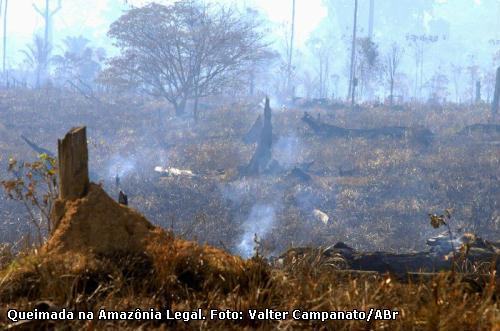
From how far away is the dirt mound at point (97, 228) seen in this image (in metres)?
4.72

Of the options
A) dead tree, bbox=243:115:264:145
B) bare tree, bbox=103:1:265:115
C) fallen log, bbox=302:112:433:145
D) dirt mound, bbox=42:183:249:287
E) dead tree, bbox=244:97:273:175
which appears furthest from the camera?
Answer: bare tree, bbox=103:1:265:115

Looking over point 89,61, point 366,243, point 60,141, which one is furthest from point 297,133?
point 89,61

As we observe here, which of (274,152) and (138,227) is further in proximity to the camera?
(274,152)

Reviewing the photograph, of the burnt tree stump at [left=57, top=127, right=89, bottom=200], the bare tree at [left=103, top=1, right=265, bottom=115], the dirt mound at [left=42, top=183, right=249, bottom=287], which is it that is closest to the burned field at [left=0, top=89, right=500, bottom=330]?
the dirt mound at [left=42, top=183, right=249, bottom=287]

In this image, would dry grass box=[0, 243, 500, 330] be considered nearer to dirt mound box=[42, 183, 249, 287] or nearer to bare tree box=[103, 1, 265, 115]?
dirt mound box=[42, 183, 249, 287]

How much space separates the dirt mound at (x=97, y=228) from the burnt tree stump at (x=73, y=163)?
135 millimetres

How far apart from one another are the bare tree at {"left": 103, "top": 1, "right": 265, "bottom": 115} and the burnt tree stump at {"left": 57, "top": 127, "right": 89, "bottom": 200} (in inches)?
1172

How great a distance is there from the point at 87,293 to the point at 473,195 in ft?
52.9

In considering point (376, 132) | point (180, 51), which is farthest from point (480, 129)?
point (180, 51)

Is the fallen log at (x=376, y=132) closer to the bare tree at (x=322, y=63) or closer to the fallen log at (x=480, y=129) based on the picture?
the fallen log at (x=480, y=129)

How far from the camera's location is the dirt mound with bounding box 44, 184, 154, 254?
4.72 meters

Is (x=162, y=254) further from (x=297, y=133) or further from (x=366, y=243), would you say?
(x=297, y=133)

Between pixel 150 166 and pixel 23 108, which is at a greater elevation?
pixel 23 108

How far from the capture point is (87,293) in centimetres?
422
